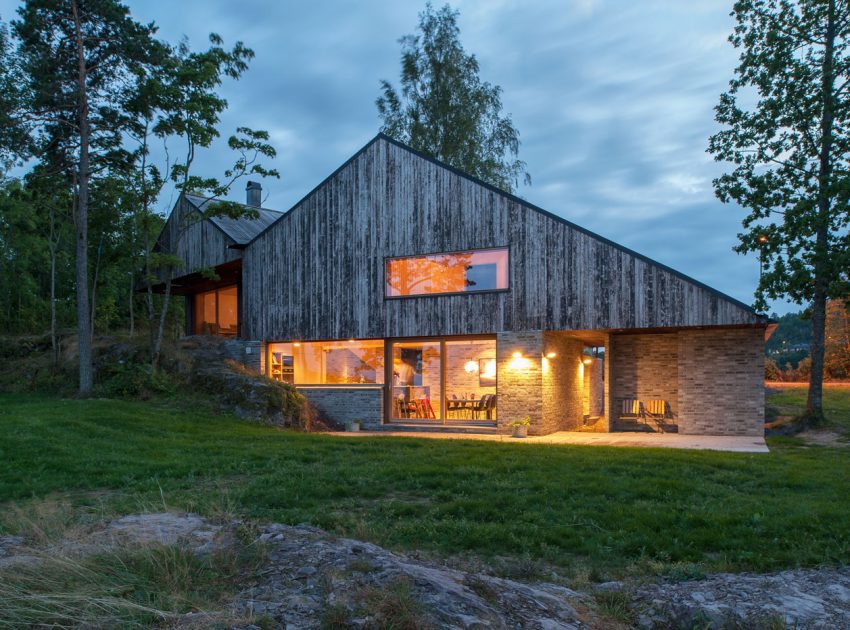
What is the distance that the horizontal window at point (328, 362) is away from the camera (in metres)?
18.0

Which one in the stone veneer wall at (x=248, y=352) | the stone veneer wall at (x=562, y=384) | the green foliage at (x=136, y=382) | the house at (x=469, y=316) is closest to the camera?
the house at (x=469, y=316)

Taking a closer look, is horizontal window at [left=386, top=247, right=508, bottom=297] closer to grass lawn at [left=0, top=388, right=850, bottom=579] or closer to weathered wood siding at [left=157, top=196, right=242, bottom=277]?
grass lawn at [left=0, top=388, right=850, bottom=579]

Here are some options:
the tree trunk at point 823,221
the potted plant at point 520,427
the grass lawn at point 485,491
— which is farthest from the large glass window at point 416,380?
the tree trunk at point 823,221

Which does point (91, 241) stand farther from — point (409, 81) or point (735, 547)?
point (735, 547)

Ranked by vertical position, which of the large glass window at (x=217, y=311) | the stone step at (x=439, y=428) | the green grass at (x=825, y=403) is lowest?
the stone step at (x=439, y=428)

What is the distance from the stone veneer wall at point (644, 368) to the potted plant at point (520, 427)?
149 inches

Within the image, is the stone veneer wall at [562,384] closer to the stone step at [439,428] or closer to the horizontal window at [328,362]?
the stone step at [439,428]

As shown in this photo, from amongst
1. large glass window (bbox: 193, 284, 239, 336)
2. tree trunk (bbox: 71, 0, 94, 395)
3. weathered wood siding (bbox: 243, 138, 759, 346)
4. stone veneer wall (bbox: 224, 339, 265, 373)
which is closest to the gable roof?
weathered wood siding (bbox: 243, 138, 759, 346)

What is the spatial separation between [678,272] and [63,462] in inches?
465

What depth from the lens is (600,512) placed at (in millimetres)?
6484

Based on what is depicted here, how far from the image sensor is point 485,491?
7312 mm

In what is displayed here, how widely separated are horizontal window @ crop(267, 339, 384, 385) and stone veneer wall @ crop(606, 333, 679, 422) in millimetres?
6516

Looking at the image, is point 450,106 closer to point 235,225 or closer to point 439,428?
point 235,225

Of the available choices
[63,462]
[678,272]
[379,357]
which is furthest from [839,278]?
[63,462]
